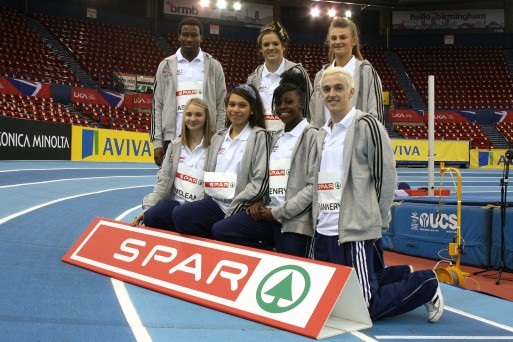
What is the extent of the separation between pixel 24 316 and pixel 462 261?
4.83 metres

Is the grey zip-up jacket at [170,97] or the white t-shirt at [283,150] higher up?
the grey zip-up jacket at [170,97]

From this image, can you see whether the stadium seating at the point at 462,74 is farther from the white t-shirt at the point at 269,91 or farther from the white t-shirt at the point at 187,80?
the white t-shirt at the point at 269,91

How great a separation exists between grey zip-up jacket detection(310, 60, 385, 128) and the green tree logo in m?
1.37

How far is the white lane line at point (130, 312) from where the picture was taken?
2900mm

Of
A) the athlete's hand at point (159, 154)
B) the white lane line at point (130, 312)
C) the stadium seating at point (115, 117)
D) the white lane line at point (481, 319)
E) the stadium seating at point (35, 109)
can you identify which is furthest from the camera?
the stadium seating at point (115, 117)

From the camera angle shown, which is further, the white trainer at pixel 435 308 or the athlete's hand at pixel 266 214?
the athlete's hand at pixel 266 214

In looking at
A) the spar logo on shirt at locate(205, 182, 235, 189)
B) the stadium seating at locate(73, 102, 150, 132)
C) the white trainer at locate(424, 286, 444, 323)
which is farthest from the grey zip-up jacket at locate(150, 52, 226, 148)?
the stadium seating at locate(73, 102, 150, 132)

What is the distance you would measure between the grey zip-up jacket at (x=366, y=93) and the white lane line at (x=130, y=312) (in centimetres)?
186

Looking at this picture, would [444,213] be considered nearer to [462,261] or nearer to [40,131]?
[462,261]

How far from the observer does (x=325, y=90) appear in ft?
11.2

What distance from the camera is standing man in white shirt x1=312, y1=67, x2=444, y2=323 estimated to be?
10.6 ft

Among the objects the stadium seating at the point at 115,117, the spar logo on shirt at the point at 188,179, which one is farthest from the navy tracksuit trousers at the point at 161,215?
the stadium seating at the point at 115,117

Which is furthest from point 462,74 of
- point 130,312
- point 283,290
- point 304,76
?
point 130,312

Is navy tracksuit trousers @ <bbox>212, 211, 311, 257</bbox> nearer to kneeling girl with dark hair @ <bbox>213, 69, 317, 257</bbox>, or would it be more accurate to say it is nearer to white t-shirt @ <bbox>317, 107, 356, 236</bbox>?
kneeling girl with dark hair @ <bbox>213, 69, 317, 257</bbox>
